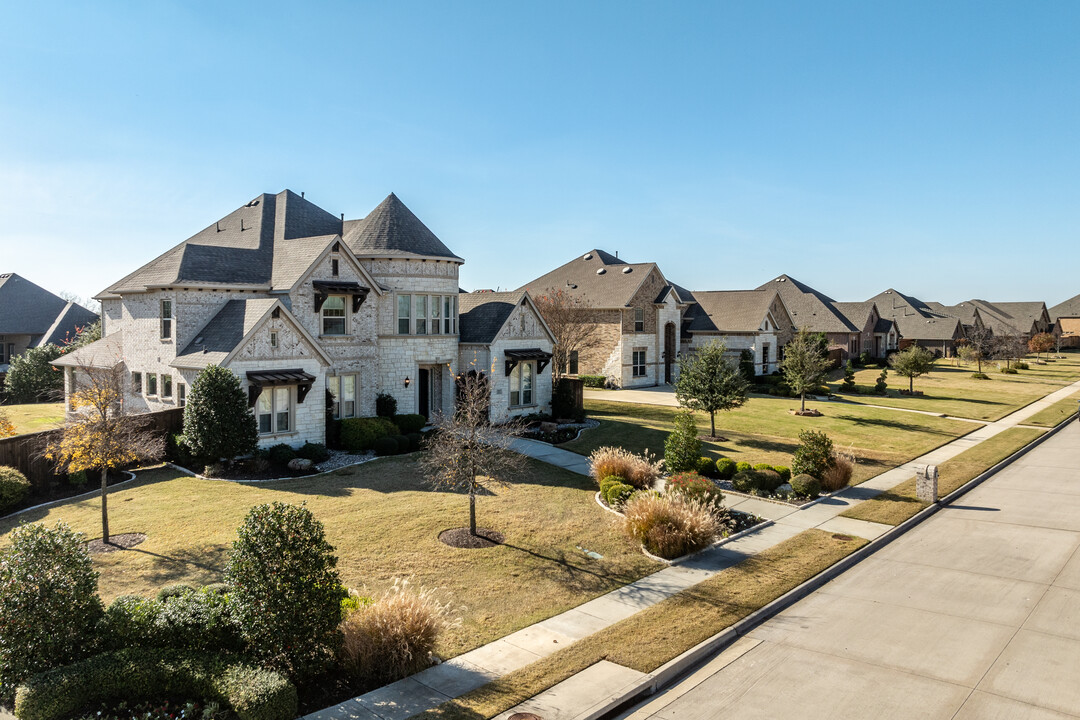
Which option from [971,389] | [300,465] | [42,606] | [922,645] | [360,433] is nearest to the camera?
[42,606]

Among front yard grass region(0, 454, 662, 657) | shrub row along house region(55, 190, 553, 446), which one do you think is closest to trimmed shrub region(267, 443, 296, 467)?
shrub row along house region(55, 190, 553, 446)

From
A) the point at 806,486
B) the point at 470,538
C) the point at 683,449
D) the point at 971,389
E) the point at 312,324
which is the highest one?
the point at 312,324

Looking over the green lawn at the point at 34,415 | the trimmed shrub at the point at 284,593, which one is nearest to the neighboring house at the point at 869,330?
the green lawn at the point at 34,415

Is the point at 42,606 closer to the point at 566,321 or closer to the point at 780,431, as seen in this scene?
the point at 780,431

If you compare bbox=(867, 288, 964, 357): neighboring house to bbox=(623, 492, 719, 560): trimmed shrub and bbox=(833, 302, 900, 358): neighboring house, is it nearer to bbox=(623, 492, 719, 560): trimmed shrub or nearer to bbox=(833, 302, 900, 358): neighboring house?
bbox=(833, 302, 900, 358): neighboring house

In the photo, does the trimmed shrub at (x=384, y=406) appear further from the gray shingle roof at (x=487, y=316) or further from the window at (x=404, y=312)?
the gray shingle roof at (x=487, y=316)

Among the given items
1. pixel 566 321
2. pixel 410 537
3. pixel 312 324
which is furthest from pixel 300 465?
pixel 566 321
